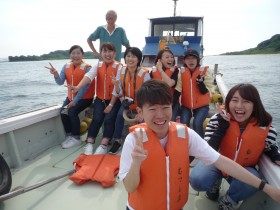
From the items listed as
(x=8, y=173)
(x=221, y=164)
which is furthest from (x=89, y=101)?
(x=221, y=164)

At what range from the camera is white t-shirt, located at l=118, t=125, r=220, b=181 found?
1.36 metres

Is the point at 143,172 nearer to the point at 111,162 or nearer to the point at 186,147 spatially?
the point at 186,147

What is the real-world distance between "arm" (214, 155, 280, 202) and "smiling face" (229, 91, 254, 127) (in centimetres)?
52

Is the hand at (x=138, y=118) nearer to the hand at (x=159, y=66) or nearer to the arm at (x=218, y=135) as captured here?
the hand at (x=159, y=66)

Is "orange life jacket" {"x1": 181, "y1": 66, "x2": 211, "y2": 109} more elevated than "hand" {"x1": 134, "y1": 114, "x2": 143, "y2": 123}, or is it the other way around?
"orange life jacket" {"x1": 181, "y1": 66, "x2": 211, "y2": 109}

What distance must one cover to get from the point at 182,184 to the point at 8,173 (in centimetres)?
162

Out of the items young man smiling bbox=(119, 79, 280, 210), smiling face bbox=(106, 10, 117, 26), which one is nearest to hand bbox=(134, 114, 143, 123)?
young man smiling bbox=(119, 79, 280, 210)

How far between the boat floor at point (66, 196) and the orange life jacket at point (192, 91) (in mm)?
1034

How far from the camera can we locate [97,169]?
2533 millimetres

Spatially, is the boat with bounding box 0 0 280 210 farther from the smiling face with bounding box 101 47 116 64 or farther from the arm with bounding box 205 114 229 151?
the smiling face with bounding box 101 47 116 64

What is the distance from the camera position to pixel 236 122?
1902 mm

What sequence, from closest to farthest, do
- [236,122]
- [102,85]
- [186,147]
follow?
[186,147] < [236,122] < [102,85]

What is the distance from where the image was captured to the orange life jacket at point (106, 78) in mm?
3359

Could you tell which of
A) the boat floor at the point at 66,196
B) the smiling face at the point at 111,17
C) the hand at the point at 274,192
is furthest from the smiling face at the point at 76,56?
the hand at the point at 274,192
